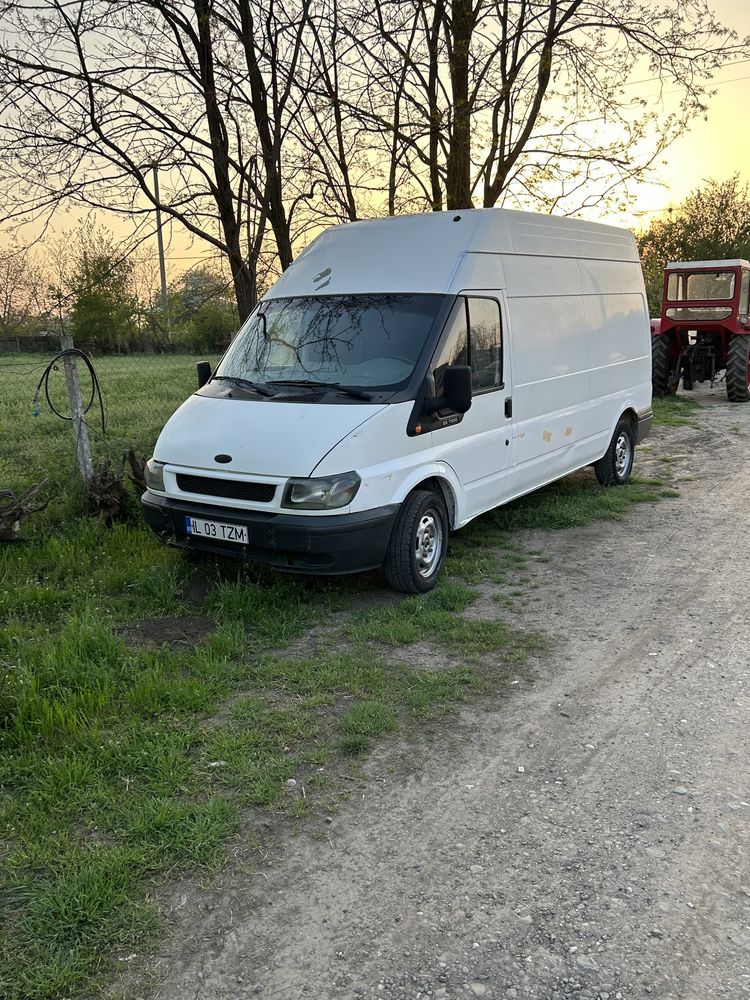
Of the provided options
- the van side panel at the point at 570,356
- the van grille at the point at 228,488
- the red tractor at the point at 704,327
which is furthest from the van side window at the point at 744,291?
the van grille at the point at 228,488

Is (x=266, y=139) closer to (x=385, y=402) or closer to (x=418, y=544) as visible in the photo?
(x=385, y=402)

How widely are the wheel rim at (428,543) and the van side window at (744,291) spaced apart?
1299 centimetres

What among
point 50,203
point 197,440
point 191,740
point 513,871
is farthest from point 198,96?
point 513,871

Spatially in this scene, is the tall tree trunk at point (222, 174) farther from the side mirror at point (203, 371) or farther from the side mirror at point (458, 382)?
the side mirror at point (458, 382)

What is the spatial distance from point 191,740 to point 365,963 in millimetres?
1537

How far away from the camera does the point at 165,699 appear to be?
4.21 metres

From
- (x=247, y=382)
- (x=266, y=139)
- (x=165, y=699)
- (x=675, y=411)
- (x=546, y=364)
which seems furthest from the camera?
(x=675, y=411)

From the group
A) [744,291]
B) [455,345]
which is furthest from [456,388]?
[744,291]

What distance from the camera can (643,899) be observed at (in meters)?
2.83

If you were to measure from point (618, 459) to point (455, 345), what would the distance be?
3.93 meters

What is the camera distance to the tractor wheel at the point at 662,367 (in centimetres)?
1661

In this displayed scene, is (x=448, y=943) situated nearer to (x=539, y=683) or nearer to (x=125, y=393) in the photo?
(x=539, y=683)

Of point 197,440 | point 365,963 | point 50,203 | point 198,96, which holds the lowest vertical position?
point 365,963

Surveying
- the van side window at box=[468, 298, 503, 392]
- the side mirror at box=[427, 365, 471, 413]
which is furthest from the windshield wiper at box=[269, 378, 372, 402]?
Answer: the van side window at box=[468, 298, 503, 392]
